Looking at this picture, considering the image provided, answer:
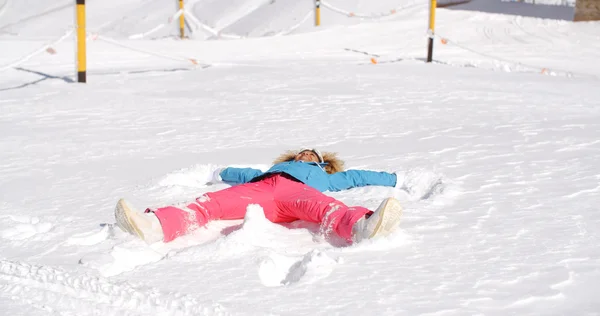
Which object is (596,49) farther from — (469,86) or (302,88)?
(302,88)

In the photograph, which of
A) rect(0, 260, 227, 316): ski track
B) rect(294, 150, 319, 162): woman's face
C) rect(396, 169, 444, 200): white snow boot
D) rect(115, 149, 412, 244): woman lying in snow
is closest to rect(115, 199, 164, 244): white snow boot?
rect(115, 149, 412, 244): woman lying in snow

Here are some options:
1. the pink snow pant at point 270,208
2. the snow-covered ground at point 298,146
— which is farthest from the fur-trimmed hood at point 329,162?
the pink snow pant at point 270,208

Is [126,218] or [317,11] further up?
[317,11]

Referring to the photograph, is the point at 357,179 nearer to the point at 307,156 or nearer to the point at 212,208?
the point at 307,156

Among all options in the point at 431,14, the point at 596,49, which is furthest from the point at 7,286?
the point at 596,49

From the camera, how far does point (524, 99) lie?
7258 millimetres

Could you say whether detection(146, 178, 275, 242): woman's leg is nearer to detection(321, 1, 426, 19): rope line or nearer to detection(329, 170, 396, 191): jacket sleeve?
detection(329, 170, 396, 191): jacket sleeve

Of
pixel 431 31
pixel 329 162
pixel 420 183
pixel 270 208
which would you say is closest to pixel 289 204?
pixel 270 208

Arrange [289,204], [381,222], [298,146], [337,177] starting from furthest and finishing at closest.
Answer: [298,146]
[337,177]
[289,204]
[381,222]

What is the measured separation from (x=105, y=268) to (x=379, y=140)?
3042 millimetres

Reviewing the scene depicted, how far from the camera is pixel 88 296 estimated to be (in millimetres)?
2625

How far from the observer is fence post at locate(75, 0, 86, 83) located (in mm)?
8023

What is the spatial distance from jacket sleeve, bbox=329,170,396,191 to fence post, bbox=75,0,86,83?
15.9 feet

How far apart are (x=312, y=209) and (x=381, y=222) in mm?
466
